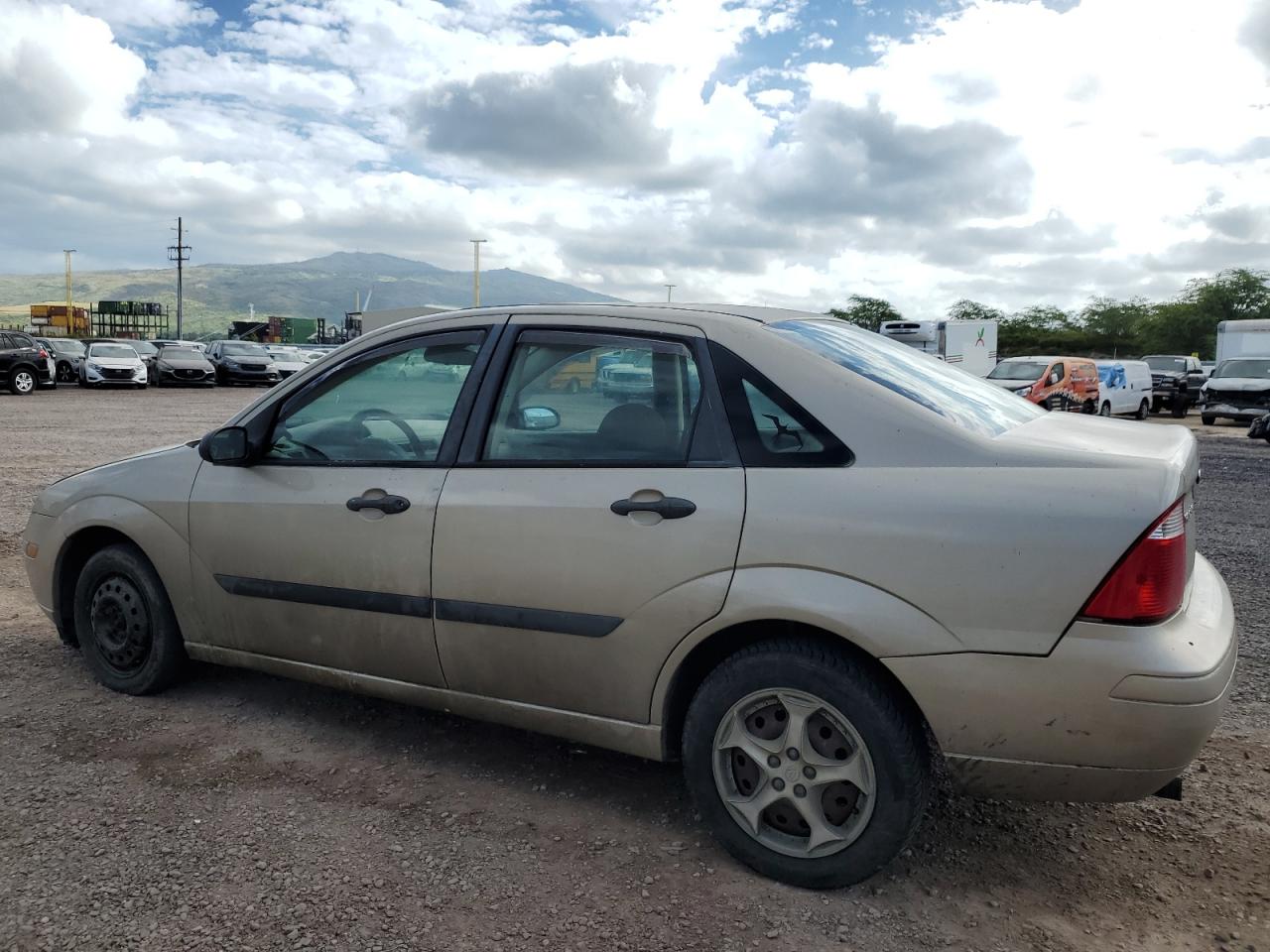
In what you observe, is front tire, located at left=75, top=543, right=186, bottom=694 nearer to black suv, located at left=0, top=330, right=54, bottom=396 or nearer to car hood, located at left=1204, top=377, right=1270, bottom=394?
car hood, located at left=1204, top=377, right=1270, bottom=394

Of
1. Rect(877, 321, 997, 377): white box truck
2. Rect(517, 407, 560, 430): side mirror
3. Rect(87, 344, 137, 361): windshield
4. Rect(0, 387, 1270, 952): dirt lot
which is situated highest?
Rect(877, 321, 997, 377): white box truck

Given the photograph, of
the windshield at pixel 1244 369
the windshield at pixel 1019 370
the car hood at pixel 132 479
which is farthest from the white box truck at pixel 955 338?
the car hood at pixel 132 479

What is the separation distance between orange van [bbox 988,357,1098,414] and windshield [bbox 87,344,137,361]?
79.9ft

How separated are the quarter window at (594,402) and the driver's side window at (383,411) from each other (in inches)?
9.6

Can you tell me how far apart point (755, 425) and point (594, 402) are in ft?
1.81

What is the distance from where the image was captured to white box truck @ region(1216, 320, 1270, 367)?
30.4m

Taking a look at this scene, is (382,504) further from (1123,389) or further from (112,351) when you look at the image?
(112,351)

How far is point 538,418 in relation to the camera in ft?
10.3

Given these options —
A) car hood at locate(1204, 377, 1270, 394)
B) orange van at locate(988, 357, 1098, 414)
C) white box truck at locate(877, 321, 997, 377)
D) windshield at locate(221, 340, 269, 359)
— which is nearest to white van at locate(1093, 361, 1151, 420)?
orange van at locate(988, 357, 1098, 414)

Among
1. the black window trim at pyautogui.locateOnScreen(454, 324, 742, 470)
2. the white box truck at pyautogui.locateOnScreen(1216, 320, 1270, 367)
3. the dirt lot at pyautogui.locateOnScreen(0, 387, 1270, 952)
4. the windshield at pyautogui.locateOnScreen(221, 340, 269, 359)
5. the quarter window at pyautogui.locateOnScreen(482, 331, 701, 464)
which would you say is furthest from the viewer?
the windshield at pyautogui.locateOnScreen(221, 340, 269, 359)

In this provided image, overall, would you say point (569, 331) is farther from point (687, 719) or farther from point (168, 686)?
point (168, 686)

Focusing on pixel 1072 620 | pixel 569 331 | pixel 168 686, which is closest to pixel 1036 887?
pixel 1072 620

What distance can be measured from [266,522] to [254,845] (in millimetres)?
1132

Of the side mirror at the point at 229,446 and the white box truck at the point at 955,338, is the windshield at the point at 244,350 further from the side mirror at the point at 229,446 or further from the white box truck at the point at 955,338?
the side mirror at the point at 229,446
